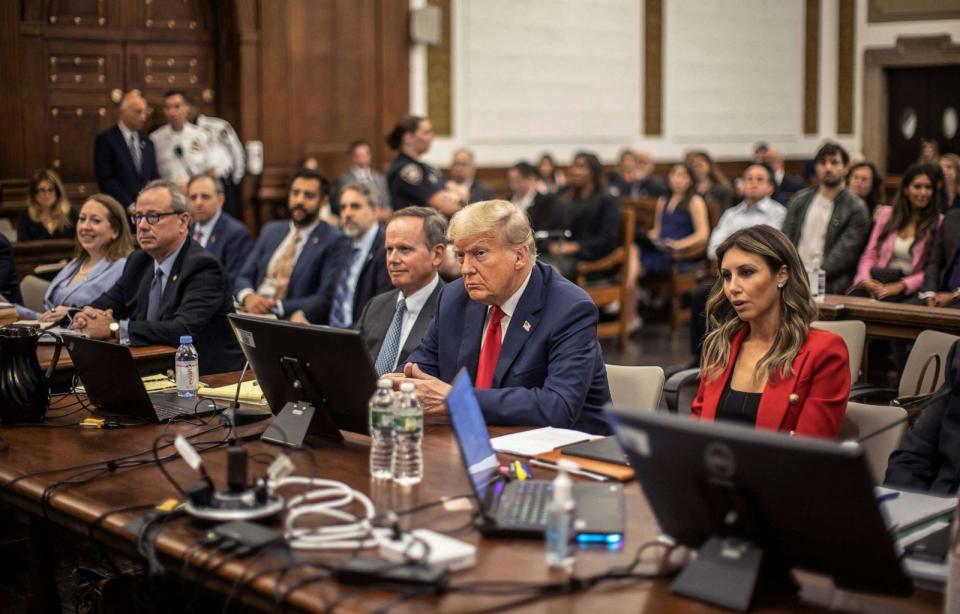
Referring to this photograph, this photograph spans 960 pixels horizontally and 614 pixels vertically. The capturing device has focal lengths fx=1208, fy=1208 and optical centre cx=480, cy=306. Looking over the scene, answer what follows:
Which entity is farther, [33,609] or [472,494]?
[33,609]

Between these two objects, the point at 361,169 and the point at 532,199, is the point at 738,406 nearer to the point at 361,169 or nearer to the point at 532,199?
the point at 532,199

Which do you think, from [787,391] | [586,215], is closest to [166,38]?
[586,215]

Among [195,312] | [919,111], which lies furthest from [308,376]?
[919,111]

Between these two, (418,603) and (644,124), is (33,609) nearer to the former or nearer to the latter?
(418,603)

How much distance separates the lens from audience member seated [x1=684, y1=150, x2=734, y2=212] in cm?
1095

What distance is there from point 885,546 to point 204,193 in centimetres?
532

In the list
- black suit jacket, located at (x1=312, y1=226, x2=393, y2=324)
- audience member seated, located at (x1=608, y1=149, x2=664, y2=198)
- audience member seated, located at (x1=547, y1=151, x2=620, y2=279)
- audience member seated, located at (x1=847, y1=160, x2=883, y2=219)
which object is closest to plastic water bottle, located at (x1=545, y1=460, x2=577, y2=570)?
black suit jacket, located at (x1=312, y1=226, x2=393, y2=324)

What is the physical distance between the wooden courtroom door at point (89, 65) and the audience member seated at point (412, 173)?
2.36 m

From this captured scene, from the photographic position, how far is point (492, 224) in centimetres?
341

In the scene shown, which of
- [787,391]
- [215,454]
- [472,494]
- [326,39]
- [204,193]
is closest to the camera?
[472,494]

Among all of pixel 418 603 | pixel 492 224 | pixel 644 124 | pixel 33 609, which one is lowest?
pixel 33 609

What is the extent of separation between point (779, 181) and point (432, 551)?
11.3 metres

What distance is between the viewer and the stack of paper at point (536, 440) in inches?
116

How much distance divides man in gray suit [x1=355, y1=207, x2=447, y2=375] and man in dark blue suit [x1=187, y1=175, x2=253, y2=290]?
8.95 ft
